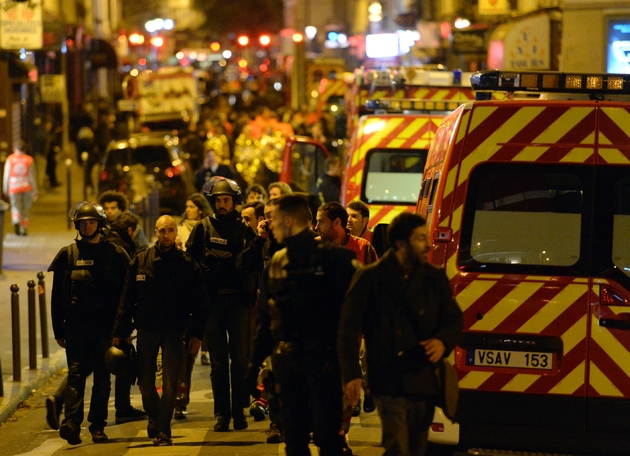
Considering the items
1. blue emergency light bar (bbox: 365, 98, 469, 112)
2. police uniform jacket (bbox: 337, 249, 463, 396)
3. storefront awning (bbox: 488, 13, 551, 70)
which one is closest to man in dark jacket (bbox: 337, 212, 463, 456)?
police uniform jacket (bbox: 337, 249, 463, 396)

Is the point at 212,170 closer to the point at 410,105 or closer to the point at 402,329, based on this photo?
the point at 410,105

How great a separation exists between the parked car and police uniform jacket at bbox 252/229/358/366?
17236mm

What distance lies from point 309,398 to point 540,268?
5.18ft

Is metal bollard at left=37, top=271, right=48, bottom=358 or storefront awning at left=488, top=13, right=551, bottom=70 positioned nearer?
metal bollard at left=37, top=271, right=48, bottom=358

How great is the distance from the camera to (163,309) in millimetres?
8117

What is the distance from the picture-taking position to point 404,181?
Result: 13.8 metres

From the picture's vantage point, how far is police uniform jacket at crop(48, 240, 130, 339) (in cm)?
842

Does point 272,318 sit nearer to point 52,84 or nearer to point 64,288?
point 64,288

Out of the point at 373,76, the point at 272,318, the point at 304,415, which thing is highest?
the point at 373,76

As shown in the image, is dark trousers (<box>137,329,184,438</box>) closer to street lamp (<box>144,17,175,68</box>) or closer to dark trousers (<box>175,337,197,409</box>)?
dark trousers (<box>175,337,197,409</box>)

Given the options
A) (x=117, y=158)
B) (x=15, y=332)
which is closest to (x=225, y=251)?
(x=15, y=332)

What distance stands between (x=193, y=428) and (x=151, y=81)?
33.1m

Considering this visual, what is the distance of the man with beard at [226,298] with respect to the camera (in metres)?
8.76

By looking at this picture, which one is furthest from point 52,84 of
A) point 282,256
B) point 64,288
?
point 282,256
